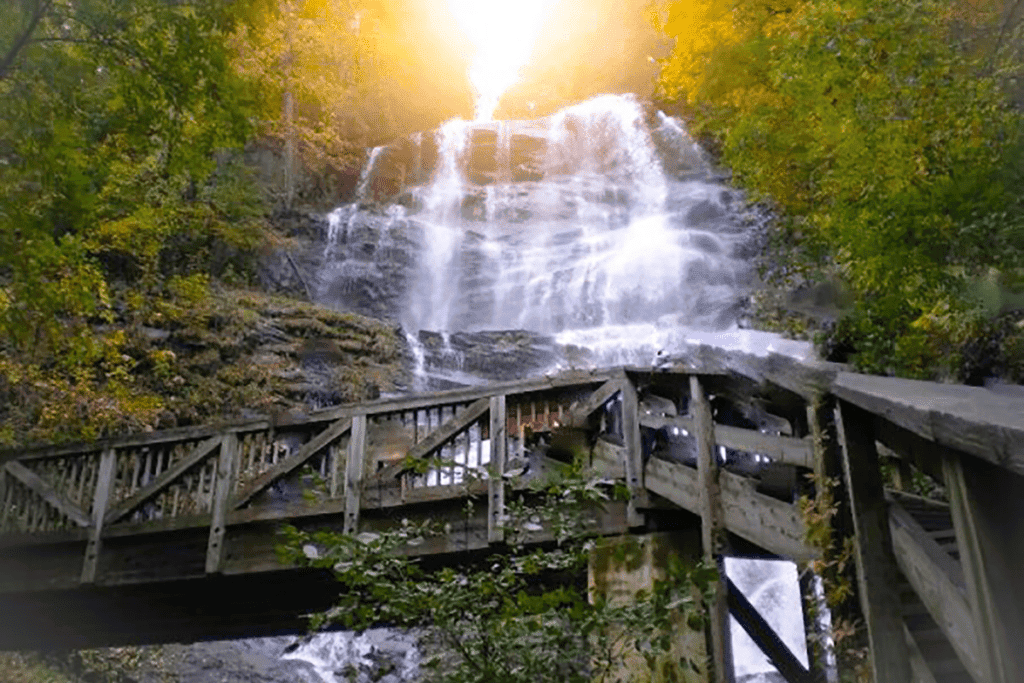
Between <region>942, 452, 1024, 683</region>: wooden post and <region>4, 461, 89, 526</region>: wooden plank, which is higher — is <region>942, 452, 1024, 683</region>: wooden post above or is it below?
below

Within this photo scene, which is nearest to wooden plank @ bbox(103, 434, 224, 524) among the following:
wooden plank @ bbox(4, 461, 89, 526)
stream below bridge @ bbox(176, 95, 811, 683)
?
wooden plank @ bbox(4, 461, 89, 526)

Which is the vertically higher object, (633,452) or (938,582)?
(633,452)

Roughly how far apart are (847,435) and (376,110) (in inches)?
1304

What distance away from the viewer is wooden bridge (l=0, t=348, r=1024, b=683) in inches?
150

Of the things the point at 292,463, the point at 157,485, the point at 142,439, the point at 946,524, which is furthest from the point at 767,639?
the point at 142,439

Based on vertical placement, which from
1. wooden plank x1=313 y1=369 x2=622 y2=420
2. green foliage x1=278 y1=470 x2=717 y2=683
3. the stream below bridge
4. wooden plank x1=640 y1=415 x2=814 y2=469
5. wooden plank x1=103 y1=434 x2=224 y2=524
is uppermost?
the stream below bridge

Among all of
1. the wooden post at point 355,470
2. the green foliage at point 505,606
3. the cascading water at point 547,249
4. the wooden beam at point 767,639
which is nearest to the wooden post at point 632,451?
the wooden beam at point 767,639

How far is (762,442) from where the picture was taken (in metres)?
5.29

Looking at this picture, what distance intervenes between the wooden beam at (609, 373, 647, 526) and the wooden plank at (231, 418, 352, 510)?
307 cm

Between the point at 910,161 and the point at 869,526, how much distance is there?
5.38m

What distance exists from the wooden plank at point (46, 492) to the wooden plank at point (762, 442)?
6.59 m

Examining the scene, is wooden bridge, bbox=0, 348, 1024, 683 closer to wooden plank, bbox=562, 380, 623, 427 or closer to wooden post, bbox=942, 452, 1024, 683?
wooden plank, bbox=562, 380, 623, 427

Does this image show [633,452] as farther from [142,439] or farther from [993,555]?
[142,439]

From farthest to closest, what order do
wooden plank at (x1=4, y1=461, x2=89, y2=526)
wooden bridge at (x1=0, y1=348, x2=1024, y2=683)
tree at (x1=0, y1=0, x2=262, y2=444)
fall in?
wooden plank at (x1=4, y1=461, x2=89, y2=526) → tree at (x1=0, y1=0, x2=262, y2=444) → wooden bridge at (x1=0, y1=348, x2=1024, y2=683)
